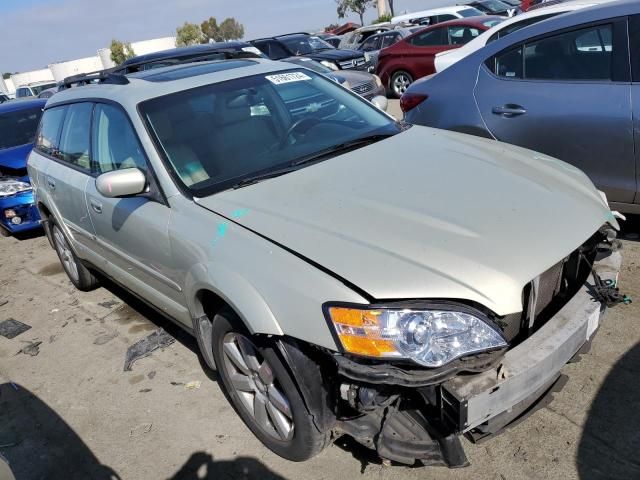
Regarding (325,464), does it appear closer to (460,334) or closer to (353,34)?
(460,334)

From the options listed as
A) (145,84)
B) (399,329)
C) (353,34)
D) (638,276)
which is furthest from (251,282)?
(353,34)

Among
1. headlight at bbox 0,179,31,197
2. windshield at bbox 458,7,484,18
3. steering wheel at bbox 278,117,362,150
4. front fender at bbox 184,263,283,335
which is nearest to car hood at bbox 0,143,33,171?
headlight at bbox 0,179,31,197

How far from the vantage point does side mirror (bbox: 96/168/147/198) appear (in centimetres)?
278

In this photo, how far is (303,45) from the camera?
488 inches

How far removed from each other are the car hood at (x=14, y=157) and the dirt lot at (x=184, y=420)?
122 inches

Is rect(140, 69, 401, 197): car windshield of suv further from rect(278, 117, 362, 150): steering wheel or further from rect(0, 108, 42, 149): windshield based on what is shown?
rect(0, 108, 42, 149): windshield

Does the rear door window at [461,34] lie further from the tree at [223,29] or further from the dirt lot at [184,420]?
the tree at [223,29]

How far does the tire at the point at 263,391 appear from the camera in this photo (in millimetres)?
2273

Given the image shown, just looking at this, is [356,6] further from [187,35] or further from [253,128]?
[253,128]

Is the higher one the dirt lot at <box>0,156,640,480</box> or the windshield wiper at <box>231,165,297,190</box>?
the windshield wiper at <box>231,165,297,190</box>

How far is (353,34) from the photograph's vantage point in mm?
20984

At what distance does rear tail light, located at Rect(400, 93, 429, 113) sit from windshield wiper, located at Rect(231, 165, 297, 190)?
7.72ft

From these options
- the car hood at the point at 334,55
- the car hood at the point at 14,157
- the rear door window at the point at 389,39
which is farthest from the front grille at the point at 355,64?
the car hood at the point at 14,157

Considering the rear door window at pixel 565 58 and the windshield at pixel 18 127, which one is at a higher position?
the windshield at pixel 18 127
